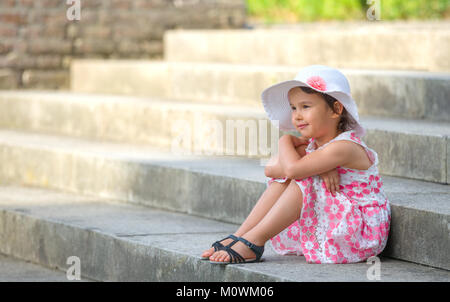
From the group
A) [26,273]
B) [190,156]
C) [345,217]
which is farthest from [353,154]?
[26,273]

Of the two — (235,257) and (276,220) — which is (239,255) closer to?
(235,257)

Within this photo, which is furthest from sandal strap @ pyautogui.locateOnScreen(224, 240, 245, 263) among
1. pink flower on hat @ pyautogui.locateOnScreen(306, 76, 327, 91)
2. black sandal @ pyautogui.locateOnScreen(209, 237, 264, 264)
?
pink flower on hat @ pyautogui.locateOnScreen(306, 76, 327, 91)

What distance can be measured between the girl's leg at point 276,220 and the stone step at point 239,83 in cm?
130

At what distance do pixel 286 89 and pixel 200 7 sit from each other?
356 cm

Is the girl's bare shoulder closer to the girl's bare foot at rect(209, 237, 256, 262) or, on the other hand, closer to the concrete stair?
the concrete stair

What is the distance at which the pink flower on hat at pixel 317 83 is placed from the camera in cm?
302

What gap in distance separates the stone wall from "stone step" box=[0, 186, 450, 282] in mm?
1703

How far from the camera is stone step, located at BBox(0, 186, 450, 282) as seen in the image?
9.62ft

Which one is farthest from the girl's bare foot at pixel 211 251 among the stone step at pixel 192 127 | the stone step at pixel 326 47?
the stone step at pixel 326 47

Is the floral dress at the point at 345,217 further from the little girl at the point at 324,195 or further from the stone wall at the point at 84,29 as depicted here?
the stone wall at the point at 84,29

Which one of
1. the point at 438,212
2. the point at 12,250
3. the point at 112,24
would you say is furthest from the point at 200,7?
the point at 438,212

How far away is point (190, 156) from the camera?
436cm

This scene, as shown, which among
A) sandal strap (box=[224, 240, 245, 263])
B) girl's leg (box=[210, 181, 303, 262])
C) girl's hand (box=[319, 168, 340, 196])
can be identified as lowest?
sandal strap (box=[224, 240, 245, 263])

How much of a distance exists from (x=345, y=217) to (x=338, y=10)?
7031mm
